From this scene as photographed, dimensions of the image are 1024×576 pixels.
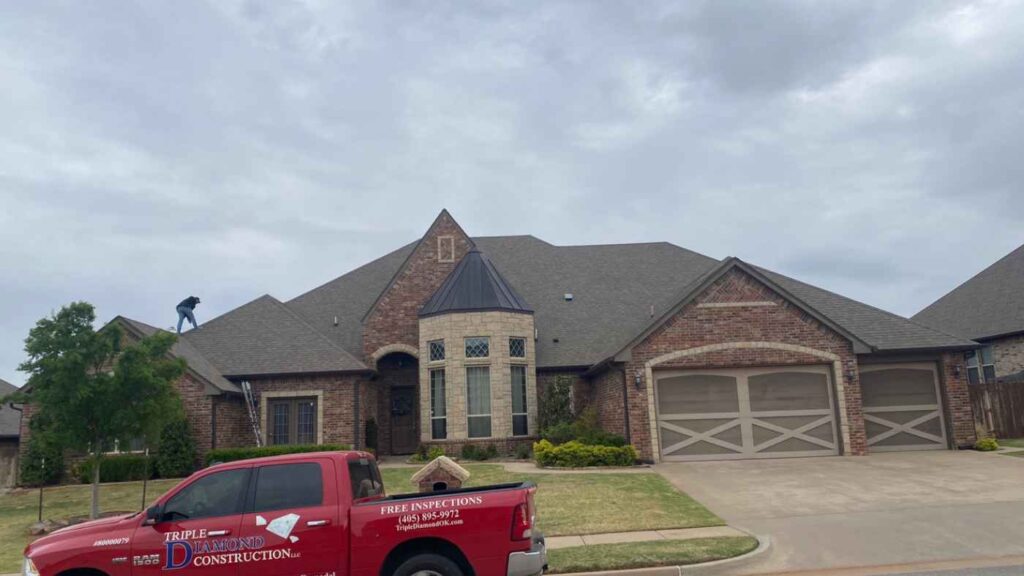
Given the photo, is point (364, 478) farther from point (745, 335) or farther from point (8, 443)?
point (8, 443)

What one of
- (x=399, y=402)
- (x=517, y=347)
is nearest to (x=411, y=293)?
(x=399, y=402)

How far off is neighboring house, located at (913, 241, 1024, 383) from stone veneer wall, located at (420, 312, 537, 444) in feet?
54.4

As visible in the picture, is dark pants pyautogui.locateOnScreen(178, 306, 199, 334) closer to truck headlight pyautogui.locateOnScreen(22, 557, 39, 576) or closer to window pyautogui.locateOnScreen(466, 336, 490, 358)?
window pyautogui.locateOnScreen(466, 336, 490, 358)

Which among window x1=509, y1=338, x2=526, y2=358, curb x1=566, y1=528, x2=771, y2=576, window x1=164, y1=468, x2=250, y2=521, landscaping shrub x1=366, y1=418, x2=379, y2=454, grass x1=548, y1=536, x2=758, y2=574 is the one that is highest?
window x1=509, y1=338, x2=526, y2=358

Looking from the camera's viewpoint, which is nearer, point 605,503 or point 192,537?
point 192,537

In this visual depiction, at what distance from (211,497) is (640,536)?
21.7 feet

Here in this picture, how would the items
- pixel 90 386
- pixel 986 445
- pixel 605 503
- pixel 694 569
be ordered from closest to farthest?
1. pixel 694 569
2. pixel 605 503
3. pixel 90 386
4. pixel 986 445

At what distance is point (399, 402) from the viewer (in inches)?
1092

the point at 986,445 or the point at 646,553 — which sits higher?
the point at 986,445

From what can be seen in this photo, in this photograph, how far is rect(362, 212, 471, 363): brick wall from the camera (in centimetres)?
2672

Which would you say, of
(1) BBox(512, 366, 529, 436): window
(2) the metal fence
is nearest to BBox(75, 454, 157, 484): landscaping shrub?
(1) BBox(512, 366, 529, 436): window

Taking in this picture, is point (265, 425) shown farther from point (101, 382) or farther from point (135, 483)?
point (101, 382)

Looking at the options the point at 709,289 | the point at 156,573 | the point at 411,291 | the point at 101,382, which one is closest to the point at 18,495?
the point at 101,382

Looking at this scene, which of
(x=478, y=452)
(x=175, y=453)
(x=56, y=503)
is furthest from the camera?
(x=478, y=452)
